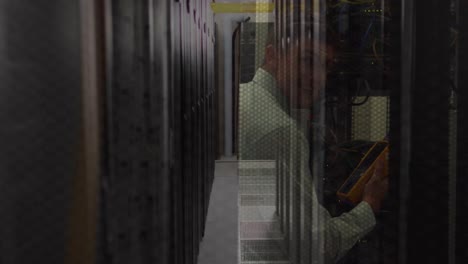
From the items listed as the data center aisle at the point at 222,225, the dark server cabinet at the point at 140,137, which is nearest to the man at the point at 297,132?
the dark server cabinet at the point at 140,137

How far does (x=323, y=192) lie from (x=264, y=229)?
280 millimetres

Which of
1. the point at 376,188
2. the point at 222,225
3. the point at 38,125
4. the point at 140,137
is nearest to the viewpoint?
the point at 38,125

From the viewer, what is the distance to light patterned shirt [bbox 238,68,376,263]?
4.74 ft

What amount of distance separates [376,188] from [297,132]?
16.7 inches

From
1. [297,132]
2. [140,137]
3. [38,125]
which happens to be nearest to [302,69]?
[297,132]

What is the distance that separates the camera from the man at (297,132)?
1.40m

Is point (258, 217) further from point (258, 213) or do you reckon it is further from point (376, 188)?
point (376, 188)

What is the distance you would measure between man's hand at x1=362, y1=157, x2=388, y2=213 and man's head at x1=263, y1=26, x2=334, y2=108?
1.12 ft

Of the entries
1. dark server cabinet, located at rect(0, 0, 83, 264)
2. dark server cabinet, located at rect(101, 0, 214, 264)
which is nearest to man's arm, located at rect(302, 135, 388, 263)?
dark server cabinet, located at rect(101, 0, 214, 264)

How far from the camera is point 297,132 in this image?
5.33 ft

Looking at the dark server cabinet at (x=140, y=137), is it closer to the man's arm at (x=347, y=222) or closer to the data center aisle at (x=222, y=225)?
the man's arm at (x=347, y=222)

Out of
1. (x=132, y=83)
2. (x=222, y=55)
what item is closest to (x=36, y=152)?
(x=132, y=83)

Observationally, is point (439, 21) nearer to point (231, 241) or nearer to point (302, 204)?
point (302, 204)

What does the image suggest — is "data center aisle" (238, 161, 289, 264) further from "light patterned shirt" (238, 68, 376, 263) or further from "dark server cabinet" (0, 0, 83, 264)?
"dark server cabinet" (0, 0, 83, 264)
